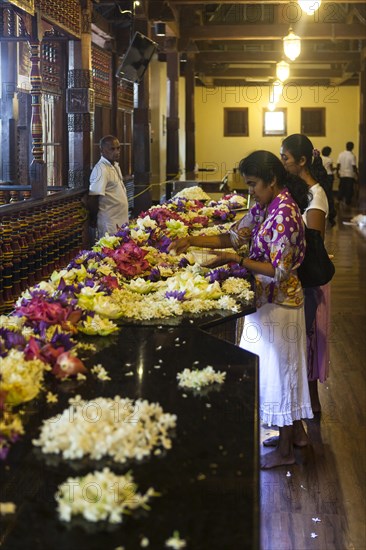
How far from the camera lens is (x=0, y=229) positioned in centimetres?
609

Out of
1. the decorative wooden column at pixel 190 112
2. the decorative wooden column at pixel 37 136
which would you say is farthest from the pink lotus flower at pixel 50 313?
the decorative wooden column at pixel 190 112

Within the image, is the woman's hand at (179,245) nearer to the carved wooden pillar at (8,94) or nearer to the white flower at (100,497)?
the white flower at (100,497)

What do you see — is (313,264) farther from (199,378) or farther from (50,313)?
(199,378)

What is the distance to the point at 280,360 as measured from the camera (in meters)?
4.20

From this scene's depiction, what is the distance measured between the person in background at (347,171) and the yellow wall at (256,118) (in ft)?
22.5

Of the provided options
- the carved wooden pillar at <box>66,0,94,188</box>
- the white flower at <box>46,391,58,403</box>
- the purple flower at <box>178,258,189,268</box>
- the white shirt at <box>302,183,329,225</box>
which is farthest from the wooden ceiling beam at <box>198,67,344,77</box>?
the white flower at <box>46,391,58,403</box>

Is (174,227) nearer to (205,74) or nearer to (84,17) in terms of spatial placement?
(84,17)

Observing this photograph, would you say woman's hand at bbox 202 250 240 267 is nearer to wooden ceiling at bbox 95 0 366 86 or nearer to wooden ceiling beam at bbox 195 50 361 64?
wooden ceiling at bbox 95 0 366 86

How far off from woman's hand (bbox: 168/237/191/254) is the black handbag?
582 mm

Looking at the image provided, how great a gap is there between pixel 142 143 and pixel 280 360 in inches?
323

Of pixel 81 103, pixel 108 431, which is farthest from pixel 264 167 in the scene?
pixel 81 103

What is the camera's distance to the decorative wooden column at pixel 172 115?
53.1 feet

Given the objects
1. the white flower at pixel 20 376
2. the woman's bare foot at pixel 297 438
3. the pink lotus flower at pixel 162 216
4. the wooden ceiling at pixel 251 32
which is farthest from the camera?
the wooden ceiling at pixel 251 32

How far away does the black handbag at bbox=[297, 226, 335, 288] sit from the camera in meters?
4.26
